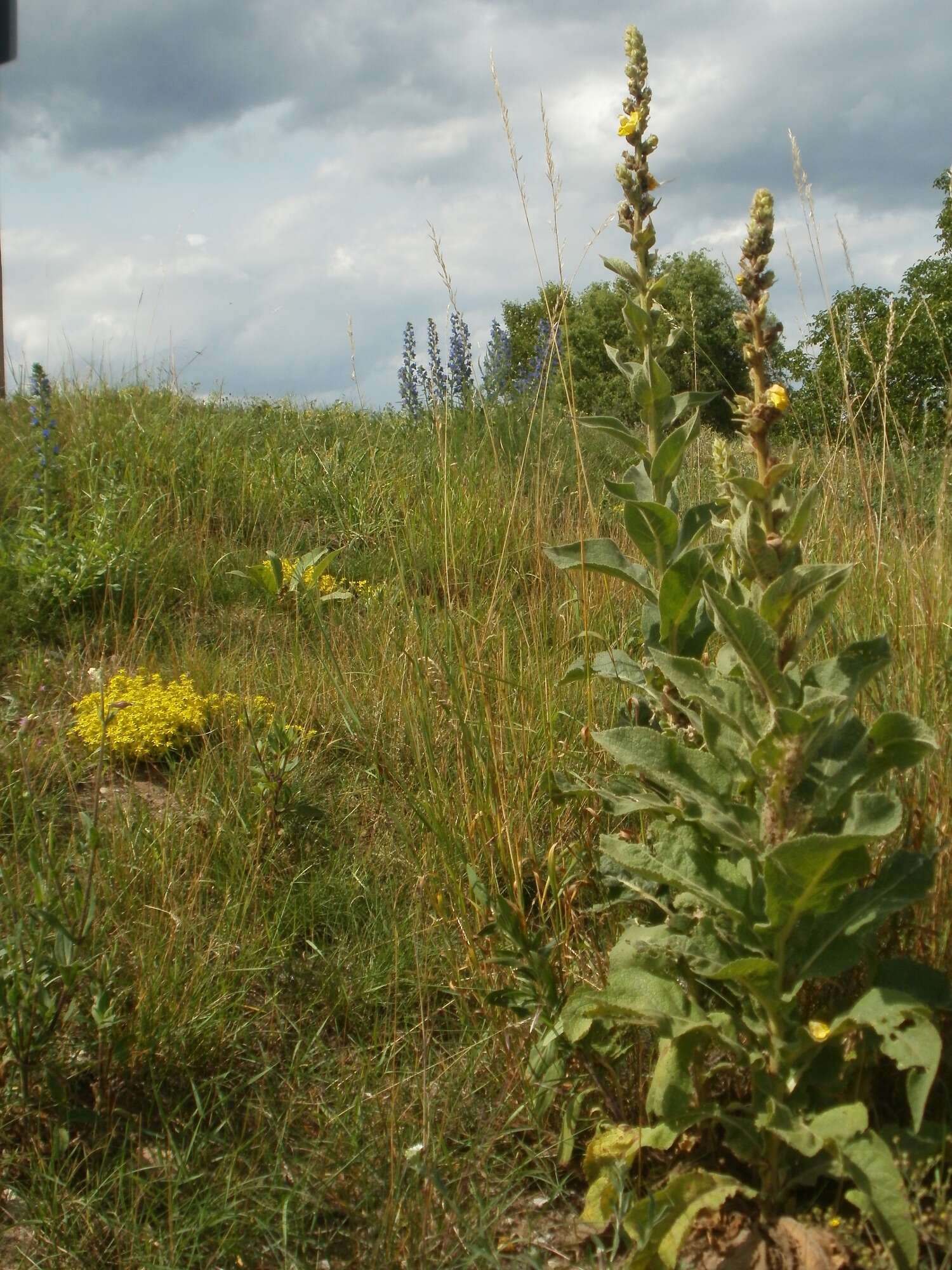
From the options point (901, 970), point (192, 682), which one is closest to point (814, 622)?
point (901, 970)

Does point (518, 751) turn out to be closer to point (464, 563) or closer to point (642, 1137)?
point (642, 1137)

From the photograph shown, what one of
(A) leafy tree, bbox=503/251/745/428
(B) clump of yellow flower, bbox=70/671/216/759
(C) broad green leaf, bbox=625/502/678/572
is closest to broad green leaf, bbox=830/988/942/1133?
(C) broad green leaf, bbox=625/502/678/572

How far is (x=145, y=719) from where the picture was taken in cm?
292

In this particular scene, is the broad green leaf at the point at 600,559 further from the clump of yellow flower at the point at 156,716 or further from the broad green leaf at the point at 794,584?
the clump of yellow flower at the point at 156,716

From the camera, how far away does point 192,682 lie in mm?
3293

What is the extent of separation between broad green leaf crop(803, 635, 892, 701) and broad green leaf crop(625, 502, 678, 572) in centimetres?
43

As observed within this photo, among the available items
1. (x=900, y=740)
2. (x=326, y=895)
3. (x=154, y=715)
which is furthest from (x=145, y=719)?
(x=900, y=740)

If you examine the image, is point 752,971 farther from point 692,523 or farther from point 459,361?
point 459,361

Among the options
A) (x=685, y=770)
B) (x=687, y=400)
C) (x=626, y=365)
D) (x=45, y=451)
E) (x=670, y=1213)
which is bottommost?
(x=670, y=1213)

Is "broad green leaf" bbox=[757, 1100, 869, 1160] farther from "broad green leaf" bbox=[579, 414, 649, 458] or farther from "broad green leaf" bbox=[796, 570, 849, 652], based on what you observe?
"broad green leaf" bbox=[579, 414, 649, 458]

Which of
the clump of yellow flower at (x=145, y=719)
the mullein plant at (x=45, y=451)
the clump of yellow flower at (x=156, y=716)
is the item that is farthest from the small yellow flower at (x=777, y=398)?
the mullein plant at (x=45, y=451)

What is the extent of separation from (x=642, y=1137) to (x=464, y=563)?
295cm

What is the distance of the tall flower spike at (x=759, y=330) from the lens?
153 cm

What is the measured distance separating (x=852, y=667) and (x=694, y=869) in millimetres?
390
